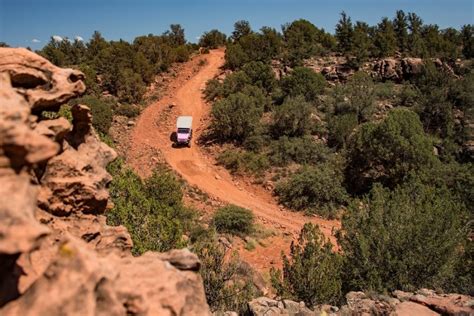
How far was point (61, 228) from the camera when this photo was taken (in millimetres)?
5664

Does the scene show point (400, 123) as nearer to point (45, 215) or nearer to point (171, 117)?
point (171, 117)

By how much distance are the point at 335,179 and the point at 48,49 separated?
33331mm

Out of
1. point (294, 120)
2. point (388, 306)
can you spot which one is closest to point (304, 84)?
point (294, 120)

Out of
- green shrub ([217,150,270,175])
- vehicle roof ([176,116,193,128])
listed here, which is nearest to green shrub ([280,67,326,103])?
green shrub ([217,150,270,175])

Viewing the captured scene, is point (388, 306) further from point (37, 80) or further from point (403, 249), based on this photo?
point (37, 80)

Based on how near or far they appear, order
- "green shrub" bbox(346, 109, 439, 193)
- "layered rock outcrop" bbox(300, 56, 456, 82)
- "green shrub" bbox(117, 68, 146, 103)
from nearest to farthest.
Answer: "green shrub" bbox(346, 109, 439, 193) < "green shrub" bbox(117, 68, 146, 103) < "layered rock outcrop" bbox(300, 56, 456, 82)

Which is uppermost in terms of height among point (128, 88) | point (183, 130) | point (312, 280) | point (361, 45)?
point (361, 45)

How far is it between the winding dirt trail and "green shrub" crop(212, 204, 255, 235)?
1.83 meters

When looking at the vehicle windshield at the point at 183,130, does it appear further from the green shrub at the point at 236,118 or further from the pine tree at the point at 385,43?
the pine tree at the point at 385,43

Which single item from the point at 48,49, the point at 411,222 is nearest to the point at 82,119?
the point at 411,222

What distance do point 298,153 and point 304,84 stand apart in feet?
30.2

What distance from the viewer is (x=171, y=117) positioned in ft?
116

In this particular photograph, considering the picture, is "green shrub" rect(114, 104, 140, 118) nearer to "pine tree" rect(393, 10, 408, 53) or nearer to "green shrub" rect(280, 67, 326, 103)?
"green shrub" rect(280, 67, 326, 103)

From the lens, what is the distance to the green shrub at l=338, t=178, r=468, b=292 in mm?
13516
